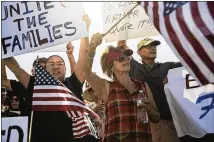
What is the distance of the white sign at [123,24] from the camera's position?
6180 mm

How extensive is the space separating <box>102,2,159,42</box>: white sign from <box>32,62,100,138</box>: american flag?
3.53ft

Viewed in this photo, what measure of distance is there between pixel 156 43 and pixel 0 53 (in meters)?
1.92

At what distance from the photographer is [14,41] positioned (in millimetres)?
5863

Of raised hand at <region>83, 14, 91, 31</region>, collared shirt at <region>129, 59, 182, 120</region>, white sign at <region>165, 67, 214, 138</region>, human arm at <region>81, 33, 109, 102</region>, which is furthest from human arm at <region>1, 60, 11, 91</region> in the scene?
white sign at <region>165, 67, 214, 138</region>

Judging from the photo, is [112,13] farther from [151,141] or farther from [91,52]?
[151,141]

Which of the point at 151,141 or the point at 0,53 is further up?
the point at 0,53

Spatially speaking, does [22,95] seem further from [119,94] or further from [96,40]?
[119,94]

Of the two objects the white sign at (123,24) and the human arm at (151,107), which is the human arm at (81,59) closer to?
the white sign at (123,24)

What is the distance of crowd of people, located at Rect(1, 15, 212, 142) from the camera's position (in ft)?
16.9

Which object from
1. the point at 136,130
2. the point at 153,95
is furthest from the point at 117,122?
the point at 153,95

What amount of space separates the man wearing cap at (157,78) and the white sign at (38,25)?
29.8 inches

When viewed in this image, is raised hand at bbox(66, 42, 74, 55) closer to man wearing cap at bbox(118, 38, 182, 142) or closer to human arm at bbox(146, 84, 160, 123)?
man wearing cap at bbox(118, 38, 182, 142)

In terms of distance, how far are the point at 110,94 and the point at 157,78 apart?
0.63 metres

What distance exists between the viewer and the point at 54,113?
18.2 feet
